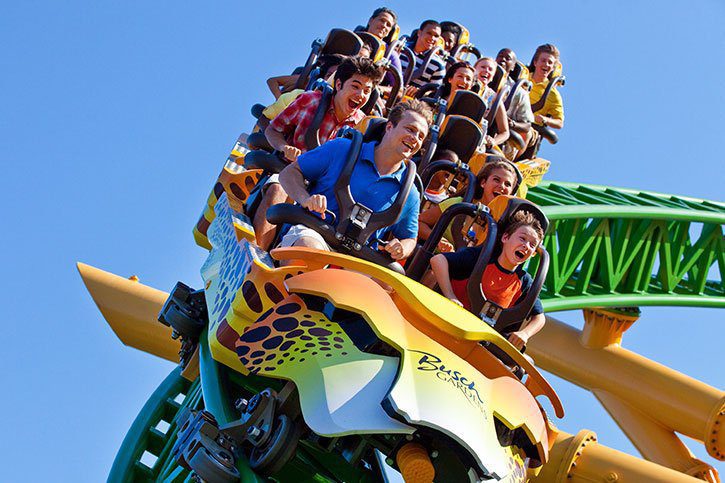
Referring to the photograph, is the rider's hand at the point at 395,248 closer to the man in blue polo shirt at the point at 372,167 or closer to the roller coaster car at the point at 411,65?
the man in blue polo shirt at the point at 372,167

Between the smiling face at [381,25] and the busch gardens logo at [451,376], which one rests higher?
the smiling face at [381,25]

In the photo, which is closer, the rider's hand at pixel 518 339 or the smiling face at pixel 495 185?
the rider's hand at pixel 518 339

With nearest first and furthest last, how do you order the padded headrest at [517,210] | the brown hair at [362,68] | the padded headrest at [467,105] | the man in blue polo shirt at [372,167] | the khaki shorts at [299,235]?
the khaki shorts at [299,235]
the man in blue polo shirt at [372,167]
the padded headrest at [517,210]
the brown hair at [362,68]
the padded headrest at [467,105]

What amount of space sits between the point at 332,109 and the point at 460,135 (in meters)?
1.13

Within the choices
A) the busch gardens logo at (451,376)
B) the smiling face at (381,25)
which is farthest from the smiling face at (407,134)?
the smiling face at (381,25)

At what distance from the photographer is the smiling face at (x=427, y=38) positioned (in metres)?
8.81

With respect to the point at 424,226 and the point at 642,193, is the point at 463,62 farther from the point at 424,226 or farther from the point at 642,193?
the point at 642,193

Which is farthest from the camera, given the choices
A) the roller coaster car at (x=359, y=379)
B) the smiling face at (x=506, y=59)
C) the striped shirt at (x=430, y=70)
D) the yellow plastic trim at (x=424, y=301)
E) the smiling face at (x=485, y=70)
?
the smiling face at (x=506, y=59)

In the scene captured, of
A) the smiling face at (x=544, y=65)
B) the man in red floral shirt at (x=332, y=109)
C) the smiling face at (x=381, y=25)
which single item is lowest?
the man in red floral shirt at (x=332, y=109)

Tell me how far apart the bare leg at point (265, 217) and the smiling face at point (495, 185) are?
4.10 feet

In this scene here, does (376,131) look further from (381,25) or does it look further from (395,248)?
(381,25)

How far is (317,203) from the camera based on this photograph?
3.43 m

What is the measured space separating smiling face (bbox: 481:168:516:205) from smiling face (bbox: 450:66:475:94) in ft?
6.14

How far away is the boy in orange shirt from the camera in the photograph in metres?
3.77
